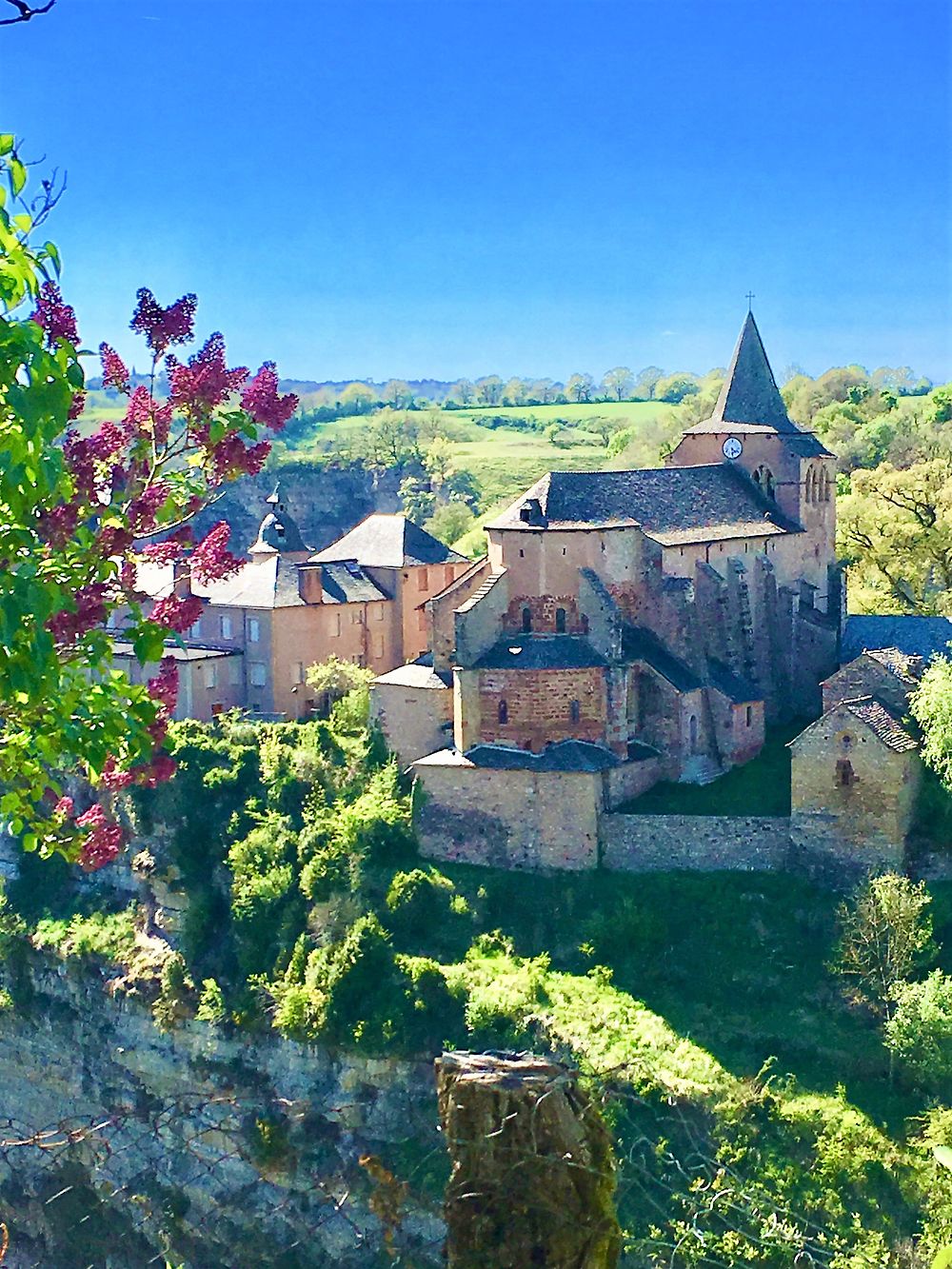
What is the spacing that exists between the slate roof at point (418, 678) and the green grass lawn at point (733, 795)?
6.47m

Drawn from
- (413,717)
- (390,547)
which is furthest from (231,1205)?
(390,547)

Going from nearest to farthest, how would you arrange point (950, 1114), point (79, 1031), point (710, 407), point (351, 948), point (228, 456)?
1. point (228, 456)
2. point (950, 1114)
3. point (351, 948)
4. point (79, 1031)
5. point (710, 407)

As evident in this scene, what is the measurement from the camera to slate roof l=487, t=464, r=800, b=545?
142 ft

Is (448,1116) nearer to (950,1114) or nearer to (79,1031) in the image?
(950,1114)

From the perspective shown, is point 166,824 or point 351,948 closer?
point 351,948

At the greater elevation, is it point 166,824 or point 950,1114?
point 166,824

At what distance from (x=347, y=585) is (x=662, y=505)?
43.1 ft

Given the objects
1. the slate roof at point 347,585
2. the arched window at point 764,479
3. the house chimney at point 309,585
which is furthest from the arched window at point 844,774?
the house chimney at point 309,585

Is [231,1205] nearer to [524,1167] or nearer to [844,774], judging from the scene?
[844,774]

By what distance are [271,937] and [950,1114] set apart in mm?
17777

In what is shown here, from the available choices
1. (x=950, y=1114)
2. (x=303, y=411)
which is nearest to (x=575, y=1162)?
(x=950, y=1114)

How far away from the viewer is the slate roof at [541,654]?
40938mm

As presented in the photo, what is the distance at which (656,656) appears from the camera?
42.7 meters

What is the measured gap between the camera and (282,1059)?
38844 millimetres
